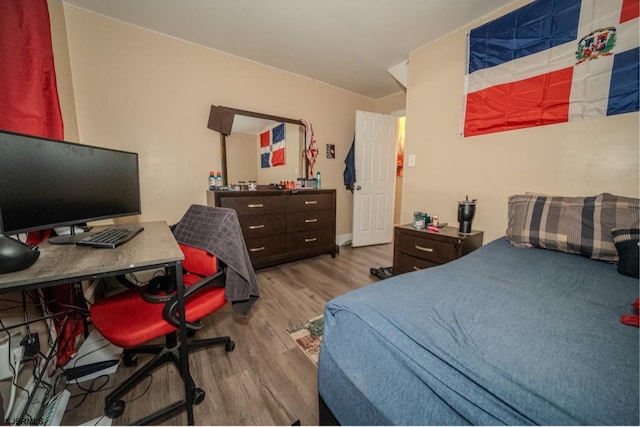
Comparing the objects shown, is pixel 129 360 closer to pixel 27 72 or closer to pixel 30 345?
pixel 30 345

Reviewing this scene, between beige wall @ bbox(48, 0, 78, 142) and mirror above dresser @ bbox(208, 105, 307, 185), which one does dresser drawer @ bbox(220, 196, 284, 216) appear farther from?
beige wall @ bbox(48, 0, 78, 142)

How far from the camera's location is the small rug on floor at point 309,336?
59.5 inches

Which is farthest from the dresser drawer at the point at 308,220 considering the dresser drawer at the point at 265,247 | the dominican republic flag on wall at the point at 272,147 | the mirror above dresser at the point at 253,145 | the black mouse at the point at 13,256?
the black mouse at the point at 13,256

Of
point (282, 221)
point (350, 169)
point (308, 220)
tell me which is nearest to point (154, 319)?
point (282, 221)

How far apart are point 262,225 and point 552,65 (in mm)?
2881

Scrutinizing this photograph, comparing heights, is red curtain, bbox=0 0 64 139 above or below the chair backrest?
above

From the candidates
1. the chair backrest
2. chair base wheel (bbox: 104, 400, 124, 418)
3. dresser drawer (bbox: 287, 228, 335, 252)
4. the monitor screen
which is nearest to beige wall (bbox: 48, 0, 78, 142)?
the monitor screen

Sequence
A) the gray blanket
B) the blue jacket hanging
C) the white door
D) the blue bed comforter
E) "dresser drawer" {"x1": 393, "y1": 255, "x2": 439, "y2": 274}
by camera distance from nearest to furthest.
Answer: the blue bed comforter → the gray blanket → "dresser drawer" {"x1": 393, "y1": 255, "x2": 439, "y2": 274} → the white door → the blue jacket hanging

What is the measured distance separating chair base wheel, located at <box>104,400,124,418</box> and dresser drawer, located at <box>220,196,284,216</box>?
1.61 metres

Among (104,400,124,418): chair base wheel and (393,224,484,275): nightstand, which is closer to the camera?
(104,400,124,418): chair base wheel

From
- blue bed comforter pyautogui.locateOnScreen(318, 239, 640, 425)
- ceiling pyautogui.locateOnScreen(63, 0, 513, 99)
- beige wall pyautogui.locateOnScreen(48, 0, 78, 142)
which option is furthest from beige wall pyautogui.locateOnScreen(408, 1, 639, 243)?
beige wall pyautogui.locateOnScreen(48, 0, 78, 142)

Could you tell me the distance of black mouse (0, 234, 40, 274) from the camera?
2.51 ft

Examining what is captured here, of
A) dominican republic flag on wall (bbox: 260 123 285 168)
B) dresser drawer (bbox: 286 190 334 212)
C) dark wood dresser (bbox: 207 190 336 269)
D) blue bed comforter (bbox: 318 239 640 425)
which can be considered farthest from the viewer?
dominican republic flag on wall (bbox: 260 123 285 168)

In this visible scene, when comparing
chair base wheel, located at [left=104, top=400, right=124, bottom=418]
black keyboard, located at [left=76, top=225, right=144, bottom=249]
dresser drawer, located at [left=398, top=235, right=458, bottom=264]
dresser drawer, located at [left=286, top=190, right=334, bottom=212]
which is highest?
dresser drawer, located at [left=286, top=190, right=334, bottom=212]
